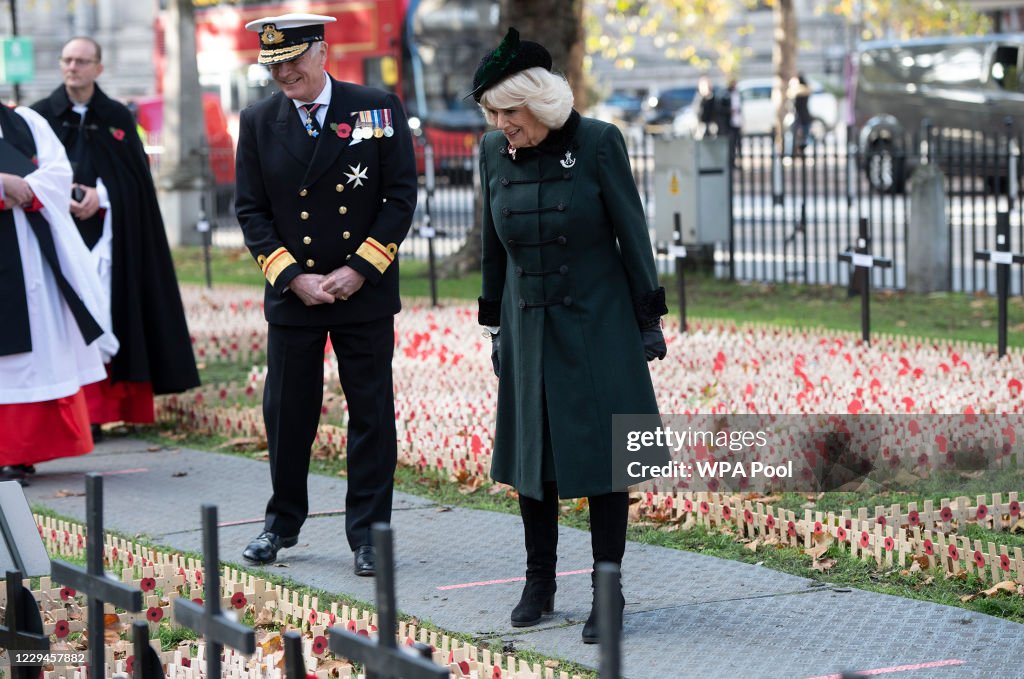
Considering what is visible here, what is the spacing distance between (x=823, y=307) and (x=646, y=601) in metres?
8.69

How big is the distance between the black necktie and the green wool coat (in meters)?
1.09

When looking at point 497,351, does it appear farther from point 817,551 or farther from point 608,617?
point 608,617

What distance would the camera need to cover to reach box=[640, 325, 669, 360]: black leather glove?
4.98m

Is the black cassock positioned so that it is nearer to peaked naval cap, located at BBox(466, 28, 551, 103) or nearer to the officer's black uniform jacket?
the officer's black uniform jacket

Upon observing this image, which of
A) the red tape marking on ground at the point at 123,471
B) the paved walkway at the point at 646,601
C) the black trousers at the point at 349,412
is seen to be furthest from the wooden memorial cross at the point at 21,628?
the red tape marking on ground at the point at 123,471

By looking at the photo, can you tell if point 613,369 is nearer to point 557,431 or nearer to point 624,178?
point 557,431

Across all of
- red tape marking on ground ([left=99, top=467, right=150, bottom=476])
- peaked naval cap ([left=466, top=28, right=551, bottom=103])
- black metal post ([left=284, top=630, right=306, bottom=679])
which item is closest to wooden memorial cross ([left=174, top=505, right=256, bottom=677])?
black metal post ([left=284, top=630, right=306, bottom=679])

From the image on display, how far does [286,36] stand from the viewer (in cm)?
567

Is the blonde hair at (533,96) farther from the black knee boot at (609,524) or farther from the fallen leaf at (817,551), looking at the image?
the fallen leaf at (817,551)

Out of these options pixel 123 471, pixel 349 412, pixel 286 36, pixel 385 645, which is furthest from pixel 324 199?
pixel 385 645

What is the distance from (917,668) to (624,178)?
66.0 inches

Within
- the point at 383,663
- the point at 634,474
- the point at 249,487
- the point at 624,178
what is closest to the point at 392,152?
the point at 624,178

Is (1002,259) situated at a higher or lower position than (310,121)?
lower

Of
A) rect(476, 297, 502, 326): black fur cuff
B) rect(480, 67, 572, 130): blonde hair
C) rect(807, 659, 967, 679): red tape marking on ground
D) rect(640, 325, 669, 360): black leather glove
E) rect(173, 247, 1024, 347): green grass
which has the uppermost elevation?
rect(480, 67, 572, 130): blonde hair
